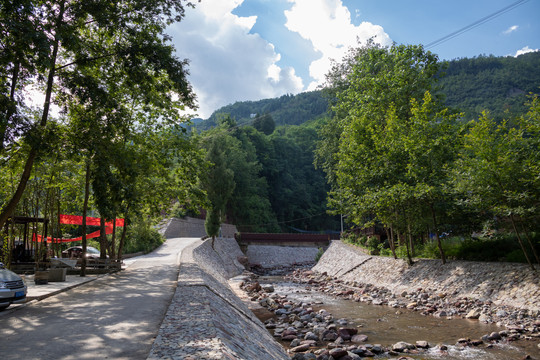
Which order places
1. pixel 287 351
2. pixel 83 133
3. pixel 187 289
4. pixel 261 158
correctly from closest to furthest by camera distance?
pixel 287 351 < pixel 187 289 < pixel 83 133 < pixel 261 158

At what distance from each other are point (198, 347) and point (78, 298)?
7.27 meters

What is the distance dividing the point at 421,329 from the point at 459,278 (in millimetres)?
5938

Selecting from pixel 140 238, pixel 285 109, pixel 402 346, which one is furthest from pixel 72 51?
pixel 285 109

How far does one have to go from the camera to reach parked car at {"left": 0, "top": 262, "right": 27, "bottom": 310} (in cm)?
870

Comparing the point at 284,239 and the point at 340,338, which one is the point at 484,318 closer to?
the point at 340,338

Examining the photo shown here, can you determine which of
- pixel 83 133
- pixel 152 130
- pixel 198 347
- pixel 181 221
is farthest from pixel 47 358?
pixel 181 221

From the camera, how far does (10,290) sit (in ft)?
29.0

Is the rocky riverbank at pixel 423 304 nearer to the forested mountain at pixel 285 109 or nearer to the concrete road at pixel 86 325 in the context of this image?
the concrete road at pixel 86 325

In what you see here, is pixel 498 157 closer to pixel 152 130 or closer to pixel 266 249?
pixel 152 130

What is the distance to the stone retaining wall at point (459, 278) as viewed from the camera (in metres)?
13.1

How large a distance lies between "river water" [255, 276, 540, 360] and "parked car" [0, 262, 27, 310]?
27.0 ft

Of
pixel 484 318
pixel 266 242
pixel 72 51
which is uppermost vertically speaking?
pixel 72 51

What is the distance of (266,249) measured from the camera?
163 feet

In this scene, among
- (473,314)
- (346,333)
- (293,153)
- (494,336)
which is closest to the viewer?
(494,336)
